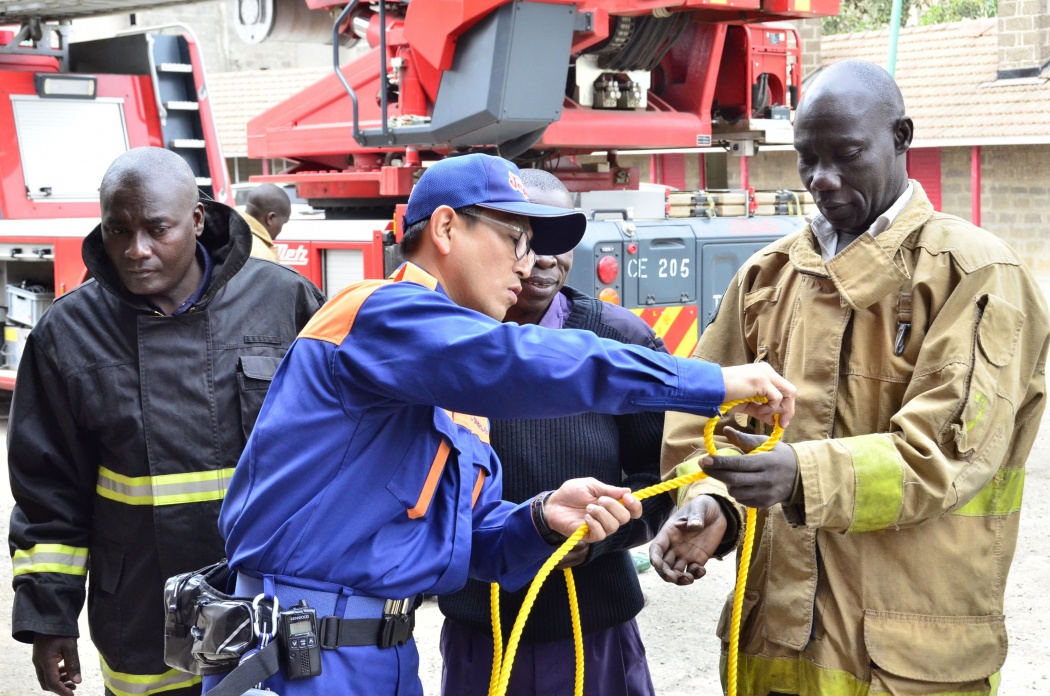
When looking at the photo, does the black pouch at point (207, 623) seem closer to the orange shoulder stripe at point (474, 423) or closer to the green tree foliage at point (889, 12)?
the orange shoulder stripe at point (474, 423)

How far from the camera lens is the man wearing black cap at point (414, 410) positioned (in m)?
2.17

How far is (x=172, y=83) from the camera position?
32.2 ft

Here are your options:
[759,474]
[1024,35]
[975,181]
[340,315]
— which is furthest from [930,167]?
[340,315]

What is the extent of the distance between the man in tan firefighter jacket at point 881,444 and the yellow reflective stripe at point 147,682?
1.41 m

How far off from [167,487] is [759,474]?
1.65m

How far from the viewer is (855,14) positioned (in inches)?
1242

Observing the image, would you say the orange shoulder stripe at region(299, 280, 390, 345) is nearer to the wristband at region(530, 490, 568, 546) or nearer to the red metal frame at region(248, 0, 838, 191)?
the wristband at region(530, 490, 568, 546)

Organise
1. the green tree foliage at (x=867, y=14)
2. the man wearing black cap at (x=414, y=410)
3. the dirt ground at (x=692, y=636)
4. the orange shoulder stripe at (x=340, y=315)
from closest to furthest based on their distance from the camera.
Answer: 1. the man wearing black cap at (x=414, y=410)
2. the orange shoulder stripe at (x=340, y=315)
3. the dirt ground at (x=692, y=636)
4. the green tree foliage at (x=867, y=14)

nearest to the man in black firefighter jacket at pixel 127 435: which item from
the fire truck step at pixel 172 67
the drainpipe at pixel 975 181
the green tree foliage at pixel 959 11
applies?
the fire truck step at pixel 172 67

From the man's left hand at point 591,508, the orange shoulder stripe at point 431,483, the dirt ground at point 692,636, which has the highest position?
the orange shoulder stripe at point 431,483

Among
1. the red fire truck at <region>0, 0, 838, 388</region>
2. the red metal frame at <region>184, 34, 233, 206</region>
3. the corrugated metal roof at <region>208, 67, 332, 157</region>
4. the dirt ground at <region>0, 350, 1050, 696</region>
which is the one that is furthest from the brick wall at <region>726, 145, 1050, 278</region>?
the dirt ground at <region>0, 350, 1050, 696</region>

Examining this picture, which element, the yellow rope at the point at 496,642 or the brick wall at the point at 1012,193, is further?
the brick wall at the point at 1012,193

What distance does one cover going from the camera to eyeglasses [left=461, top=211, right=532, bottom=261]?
95.4 inches

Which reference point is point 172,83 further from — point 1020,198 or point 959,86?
point 959,86
